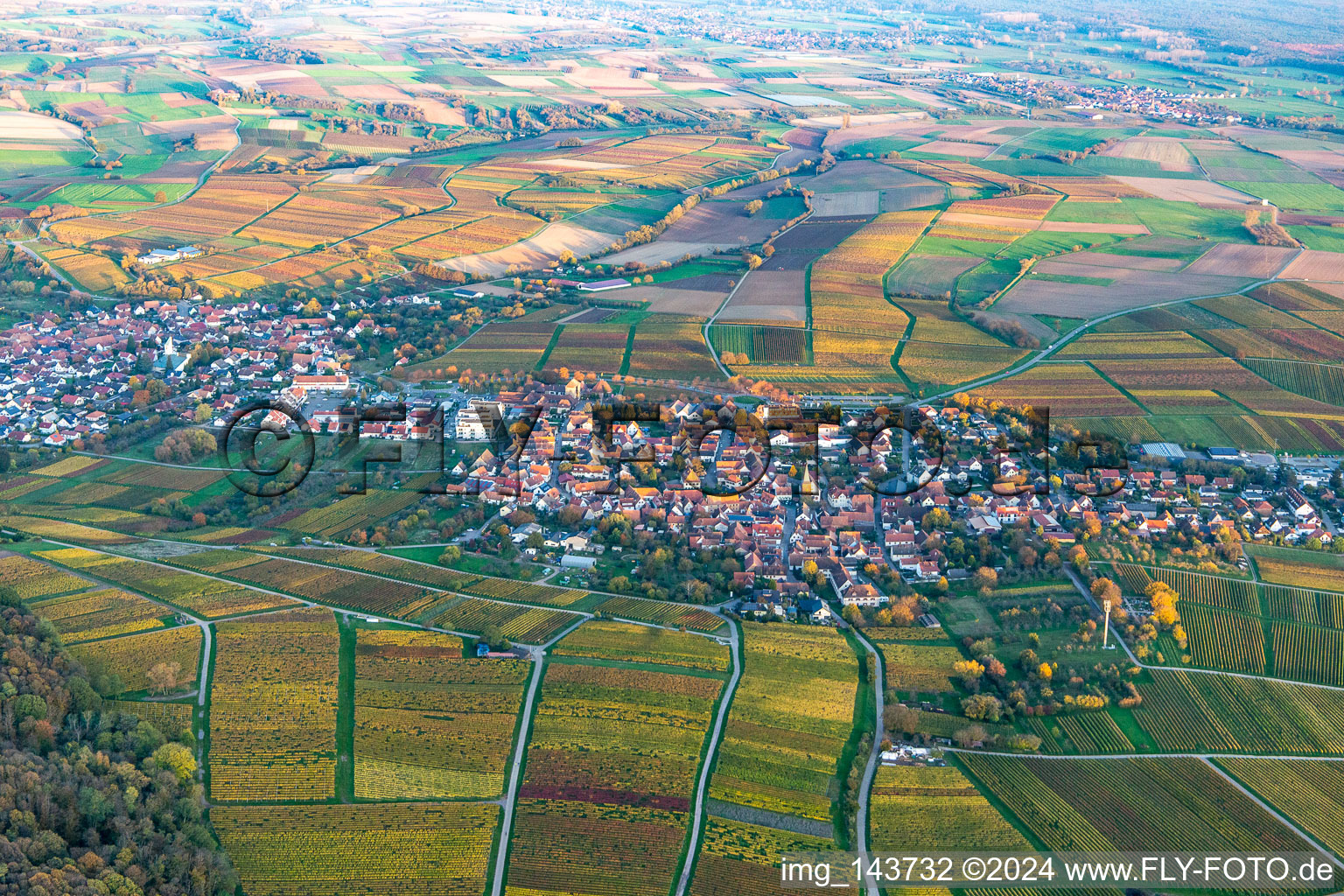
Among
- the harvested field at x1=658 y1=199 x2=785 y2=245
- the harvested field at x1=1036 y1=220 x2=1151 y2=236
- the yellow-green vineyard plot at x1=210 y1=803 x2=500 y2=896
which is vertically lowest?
the yellow-green vineyard plot at x1=210 y1=803 x2=500 y2=896

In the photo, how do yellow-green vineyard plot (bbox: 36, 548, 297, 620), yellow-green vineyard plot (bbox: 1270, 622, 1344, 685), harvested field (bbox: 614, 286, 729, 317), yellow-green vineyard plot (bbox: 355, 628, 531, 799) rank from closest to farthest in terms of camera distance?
yellow-green vineyard plot (bbox: 355, 628, 531, 799), yellow-green vineyard plot (bbox: 1270, 622, 1344, 685), yellow-green vineyard plot (bbox: 36, 548, 297, 620), harvested field (bbox: 614, 286, 729, 317)

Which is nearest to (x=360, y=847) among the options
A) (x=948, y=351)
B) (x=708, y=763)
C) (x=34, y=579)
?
(x=708, y=763)

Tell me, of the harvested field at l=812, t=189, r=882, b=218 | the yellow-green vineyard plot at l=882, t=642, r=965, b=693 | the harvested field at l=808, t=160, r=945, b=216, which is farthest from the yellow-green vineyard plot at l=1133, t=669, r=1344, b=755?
the harvested field at l=808, t=160, r=945, b=216

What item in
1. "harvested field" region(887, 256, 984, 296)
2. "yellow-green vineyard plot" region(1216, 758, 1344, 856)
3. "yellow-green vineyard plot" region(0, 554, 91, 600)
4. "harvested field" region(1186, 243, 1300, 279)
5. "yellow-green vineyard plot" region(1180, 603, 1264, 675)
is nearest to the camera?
"yellow-green vineyard plot" region(1216, 758, 1344, 856)

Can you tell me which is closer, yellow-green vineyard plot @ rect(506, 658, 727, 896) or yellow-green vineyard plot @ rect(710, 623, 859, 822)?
yellow-green vineyard plot @ rect(506, 658, 727, 896)

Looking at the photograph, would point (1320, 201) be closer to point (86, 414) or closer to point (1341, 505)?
point (1341, 505)

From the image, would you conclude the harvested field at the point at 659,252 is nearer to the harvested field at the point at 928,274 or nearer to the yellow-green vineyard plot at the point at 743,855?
the harvested field at the point at 928,274

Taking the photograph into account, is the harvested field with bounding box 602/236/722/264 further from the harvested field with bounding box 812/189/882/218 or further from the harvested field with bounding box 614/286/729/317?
the harvested field with bounding box 812/189/882/218
